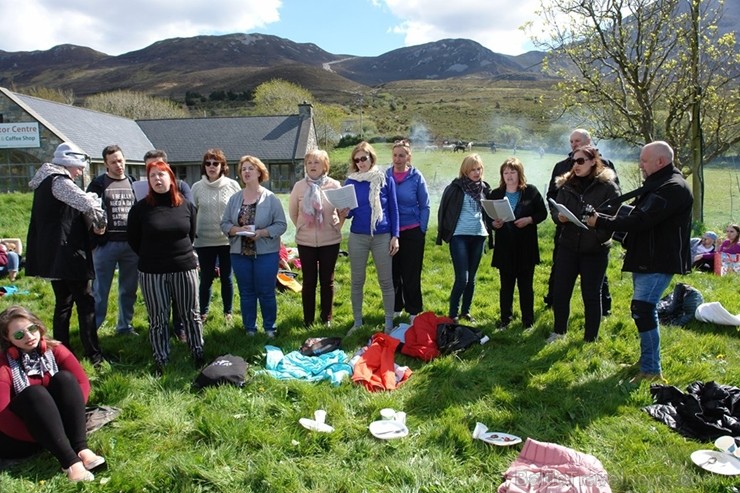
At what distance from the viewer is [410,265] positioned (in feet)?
18.2

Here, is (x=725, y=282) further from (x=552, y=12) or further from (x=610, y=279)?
(x=552, y=12)

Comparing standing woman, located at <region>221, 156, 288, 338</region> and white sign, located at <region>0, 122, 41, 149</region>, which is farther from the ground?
white sign, located at <region>0, 122, 41, 149</region>

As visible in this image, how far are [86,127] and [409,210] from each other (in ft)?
92.5

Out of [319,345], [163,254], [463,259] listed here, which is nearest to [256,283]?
[319,345]

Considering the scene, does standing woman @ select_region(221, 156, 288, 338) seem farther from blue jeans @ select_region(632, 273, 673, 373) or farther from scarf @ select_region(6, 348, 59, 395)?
blue jeans @ select_region(632, 273, 673, 373)

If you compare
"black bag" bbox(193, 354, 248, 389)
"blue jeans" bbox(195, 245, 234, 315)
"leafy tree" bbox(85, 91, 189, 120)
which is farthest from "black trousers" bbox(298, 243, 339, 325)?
"leafy tree" bbox(85, 91, 189, 120)

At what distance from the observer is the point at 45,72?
173m

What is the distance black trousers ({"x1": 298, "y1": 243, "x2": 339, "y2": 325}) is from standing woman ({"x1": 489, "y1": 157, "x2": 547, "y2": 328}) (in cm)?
183

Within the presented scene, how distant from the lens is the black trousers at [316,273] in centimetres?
543

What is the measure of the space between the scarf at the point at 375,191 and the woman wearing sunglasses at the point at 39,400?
9.71 feet

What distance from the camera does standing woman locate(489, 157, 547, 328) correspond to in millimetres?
5375

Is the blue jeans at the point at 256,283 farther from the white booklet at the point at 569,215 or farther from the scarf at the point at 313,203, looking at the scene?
the white booklet at the point at 569,215

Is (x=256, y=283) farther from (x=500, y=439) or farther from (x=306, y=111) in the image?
(x=306, y=111)

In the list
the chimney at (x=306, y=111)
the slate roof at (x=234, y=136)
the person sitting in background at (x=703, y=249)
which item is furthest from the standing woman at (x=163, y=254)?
the chimney at (x=306, y=111)
